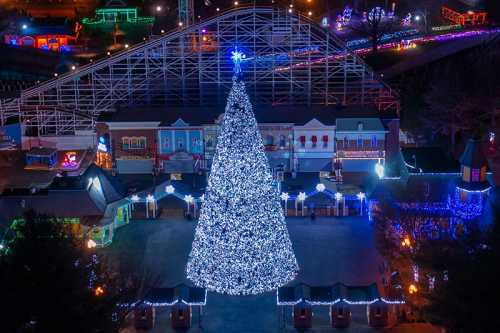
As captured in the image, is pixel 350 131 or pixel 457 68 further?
pixel 457 68

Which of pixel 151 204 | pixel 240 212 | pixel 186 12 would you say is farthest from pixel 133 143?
pixel 240 212

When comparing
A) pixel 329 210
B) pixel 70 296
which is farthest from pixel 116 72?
pixel 70 296

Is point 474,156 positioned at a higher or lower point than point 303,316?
higher

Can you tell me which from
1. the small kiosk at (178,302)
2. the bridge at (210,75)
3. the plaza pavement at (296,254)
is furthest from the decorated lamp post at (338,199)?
→ the bridge at (210,75)

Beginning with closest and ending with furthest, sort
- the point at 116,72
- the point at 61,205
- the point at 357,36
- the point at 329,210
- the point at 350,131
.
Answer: the point at 61,205 → the point at 329,210 → the point at 350,131 → the point at 116,72 → the point at 357,36

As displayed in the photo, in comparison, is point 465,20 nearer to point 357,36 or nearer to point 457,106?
point 357,36

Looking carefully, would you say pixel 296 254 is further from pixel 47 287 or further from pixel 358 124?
pixel 47 287

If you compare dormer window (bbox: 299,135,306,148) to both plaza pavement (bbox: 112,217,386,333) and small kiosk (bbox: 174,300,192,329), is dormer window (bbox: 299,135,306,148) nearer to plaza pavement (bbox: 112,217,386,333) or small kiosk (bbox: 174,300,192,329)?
plaza pavement (bbox: 112,217,386,333)
